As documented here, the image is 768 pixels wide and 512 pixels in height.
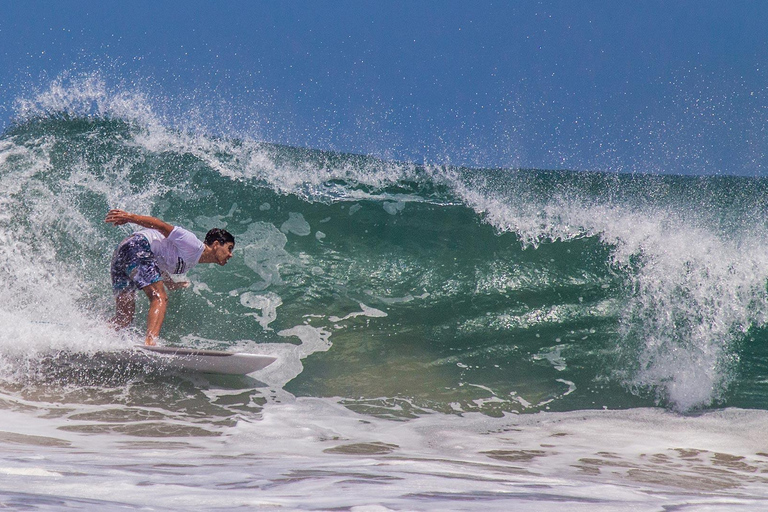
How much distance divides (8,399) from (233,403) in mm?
1617

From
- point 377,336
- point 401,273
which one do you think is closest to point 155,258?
point 377,336

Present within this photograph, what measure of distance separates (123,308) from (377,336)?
2.40 meters

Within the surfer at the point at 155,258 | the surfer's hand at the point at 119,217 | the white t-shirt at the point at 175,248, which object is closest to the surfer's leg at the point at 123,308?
the surfer at the point at 155,258

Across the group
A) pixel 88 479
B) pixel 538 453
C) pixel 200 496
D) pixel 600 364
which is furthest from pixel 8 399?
pixel 600 364

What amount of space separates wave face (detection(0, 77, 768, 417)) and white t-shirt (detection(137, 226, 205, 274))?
2.40 ft

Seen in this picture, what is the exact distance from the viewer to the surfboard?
16.7 feet

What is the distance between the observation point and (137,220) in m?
5.26

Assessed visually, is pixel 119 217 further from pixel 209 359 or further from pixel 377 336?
pixel 377 336

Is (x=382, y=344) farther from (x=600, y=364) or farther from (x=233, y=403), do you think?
(x=600, y=364)

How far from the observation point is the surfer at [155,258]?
5.47m

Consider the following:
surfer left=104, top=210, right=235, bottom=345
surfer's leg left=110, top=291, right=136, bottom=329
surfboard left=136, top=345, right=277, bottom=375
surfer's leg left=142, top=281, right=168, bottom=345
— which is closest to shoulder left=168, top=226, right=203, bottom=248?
surfer left=104, top=210, right=235, bottom=345

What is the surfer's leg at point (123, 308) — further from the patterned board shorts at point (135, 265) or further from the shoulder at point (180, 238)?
the shoulder at point (180, 238)

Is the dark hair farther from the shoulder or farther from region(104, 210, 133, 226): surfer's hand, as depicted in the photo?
region(104, 210, 133, 226): surfer's hand

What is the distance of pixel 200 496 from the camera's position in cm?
225
